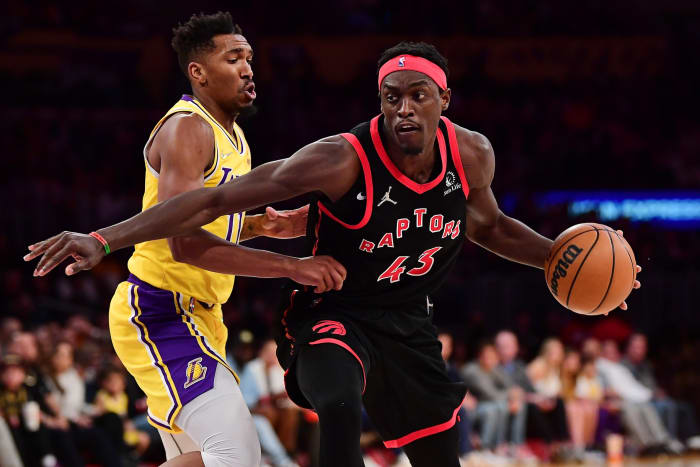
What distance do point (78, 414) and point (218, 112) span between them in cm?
509

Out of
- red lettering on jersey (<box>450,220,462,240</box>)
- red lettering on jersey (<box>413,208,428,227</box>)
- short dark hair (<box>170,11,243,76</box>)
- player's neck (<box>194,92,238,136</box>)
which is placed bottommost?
red lettering on jersey (<box>450,220,462,240</box>)

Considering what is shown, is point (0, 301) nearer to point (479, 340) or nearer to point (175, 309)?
point (479, 340)

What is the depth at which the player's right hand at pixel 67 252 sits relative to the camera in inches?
138

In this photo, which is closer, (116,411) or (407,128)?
(407,128)

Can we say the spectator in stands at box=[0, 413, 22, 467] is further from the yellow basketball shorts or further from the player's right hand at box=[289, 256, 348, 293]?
the player's right hand at box=[289, 256, 348, 293]

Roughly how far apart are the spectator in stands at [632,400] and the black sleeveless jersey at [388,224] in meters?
7.72

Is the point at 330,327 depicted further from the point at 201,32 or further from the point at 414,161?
the point at 201,32

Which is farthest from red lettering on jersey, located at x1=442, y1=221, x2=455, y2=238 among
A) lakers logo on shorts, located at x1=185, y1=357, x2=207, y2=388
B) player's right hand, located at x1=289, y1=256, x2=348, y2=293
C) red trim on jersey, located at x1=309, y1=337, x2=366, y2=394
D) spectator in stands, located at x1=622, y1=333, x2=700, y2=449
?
spectator in stands, located at x1=622, y1=333, x2=700, y2=449

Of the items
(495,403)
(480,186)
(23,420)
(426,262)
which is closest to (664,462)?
(495,403)

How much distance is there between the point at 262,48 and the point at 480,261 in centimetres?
540

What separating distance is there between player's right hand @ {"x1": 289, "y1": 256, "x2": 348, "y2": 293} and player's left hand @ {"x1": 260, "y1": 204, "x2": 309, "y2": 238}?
0.61 m

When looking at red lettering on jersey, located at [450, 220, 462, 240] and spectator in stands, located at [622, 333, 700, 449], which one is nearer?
red lettering on jersey, located at [450, 220, 462, 240]

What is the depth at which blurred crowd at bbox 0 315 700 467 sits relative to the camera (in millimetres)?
8227

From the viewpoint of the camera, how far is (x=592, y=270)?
4.12 metres
